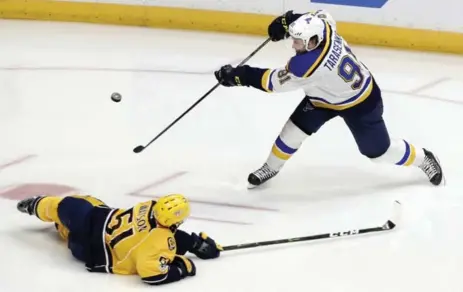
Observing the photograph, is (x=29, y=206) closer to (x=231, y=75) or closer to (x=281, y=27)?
(x=231, y=75)

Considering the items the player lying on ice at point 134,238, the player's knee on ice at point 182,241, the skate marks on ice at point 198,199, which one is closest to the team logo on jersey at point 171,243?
the player lying on ice at point 134,238

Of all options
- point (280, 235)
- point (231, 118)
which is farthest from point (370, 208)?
point (231, 118)

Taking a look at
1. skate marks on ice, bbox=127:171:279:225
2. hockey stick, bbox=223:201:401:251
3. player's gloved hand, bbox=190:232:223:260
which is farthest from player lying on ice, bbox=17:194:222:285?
skate marks on ice, bbox=127:171:279:225

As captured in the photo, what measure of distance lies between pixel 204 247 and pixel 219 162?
109cm

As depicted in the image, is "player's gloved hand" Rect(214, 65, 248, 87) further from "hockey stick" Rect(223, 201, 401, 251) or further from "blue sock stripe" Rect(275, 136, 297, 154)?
"hockey stick" Rect(223, 201, 401, 251)

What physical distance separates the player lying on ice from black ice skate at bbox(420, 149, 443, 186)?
3.85 ft

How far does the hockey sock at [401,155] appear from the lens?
360cm

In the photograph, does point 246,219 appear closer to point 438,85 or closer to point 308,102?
point 308,102

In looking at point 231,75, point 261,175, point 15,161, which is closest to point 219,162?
point 261,175

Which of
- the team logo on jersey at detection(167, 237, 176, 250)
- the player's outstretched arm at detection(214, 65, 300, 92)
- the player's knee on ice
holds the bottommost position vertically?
the player's knee on ice

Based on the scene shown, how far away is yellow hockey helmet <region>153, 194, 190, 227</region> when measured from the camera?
2666mm

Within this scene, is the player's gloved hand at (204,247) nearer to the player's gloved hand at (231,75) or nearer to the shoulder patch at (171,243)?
the shoulder patch at (171,243)

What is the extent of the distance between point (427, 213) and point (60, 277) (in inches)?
58.2

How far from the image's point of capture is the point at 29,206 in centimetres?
310
